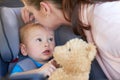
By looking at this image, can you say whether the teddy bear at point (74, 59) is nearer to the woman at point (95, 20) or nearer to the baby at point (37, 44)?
the woman at point (95, 20)

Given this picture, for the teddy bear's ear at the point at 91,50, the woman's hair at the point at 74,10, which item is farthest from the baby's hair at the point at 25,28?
the teddy bear's ear at the point at 91,50

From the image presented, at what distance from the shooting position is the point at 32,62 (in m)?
1.21

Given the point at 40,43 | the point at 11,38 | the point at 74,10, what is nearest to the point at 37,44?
the point at 40,43

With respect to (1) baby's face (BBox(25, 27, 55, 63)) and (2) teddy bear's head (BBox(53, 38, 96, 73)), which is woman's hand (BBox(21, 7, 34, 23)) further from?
(2) teddy bear's head (BBox(53, 38, 96, 73))

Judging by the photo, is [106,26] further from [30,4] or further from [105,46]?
[30,4]

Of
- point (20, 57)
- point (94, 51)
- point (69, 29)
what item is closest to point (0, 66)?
point (20, 57)

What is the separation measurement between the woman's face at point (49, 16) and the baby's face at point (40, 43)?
0.11ft

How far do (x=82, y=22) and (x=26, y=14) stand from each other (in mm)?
359

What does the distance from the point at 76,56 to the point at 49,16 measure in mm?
277

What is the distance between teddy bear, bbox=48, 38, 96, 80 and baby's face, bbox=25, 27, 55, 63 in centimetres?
19

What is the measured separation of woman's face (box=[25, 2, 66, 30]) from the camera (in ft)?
3.65

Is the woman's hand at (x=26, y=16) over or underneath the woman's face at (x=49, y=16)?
underneath

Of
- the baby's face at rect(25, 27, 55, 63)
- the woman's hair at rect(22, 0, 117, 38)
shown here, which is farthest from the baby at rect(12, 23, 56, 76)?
the woman's hair at rect(22, 0, 117, 38)

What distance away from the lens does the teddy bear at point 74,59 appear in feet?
3.12
